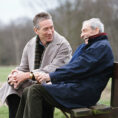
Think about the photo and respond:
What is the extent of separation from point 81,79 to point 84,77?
1.8 inches

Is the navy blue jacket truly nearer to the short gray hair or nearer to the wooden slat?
the wooden slat

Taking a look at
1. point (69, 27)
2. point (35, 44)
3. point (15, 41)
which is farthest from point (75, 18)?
point (15, 41)

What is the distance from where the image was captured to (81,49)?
393 centimetres

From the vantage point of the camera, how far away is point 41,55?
461 centimetres

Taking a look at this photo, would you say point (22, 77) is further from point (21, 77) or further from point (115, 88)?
point (115, 88)

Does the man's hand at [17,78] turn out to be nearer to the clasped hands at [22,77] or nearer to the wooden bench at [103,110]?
the clasped hands at [22,77]

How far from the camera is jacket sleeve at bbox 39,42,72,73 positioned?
4.29m

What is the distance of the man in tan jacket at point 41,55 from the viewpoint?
4355 mm

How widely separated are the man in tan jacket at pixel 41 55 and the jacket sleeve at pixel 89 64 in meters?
0.67

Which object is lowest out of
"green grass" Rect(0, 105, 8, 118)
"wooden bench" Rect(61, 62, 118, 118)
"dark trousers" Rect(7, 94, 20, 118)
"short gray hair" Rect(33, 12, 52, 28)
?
"green grass" Rect(0, 105, 8, 118)

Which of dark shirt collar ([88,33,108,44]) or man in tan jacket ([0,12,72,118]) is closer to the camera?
dark shirt collar ([88,33,108,44])

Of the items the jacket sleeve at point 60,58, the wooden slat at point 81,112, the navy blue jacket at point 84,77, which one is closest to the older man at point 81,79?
the navy blue jacket at point 84,77

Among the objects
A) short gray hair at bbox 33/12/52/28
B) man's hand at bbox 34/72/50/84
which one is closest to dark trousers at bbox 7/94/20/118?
man's hand at bbox 34/72/50/84

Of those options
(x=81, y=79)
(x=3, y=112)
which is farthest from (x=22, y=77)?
(x=3, y=112)
